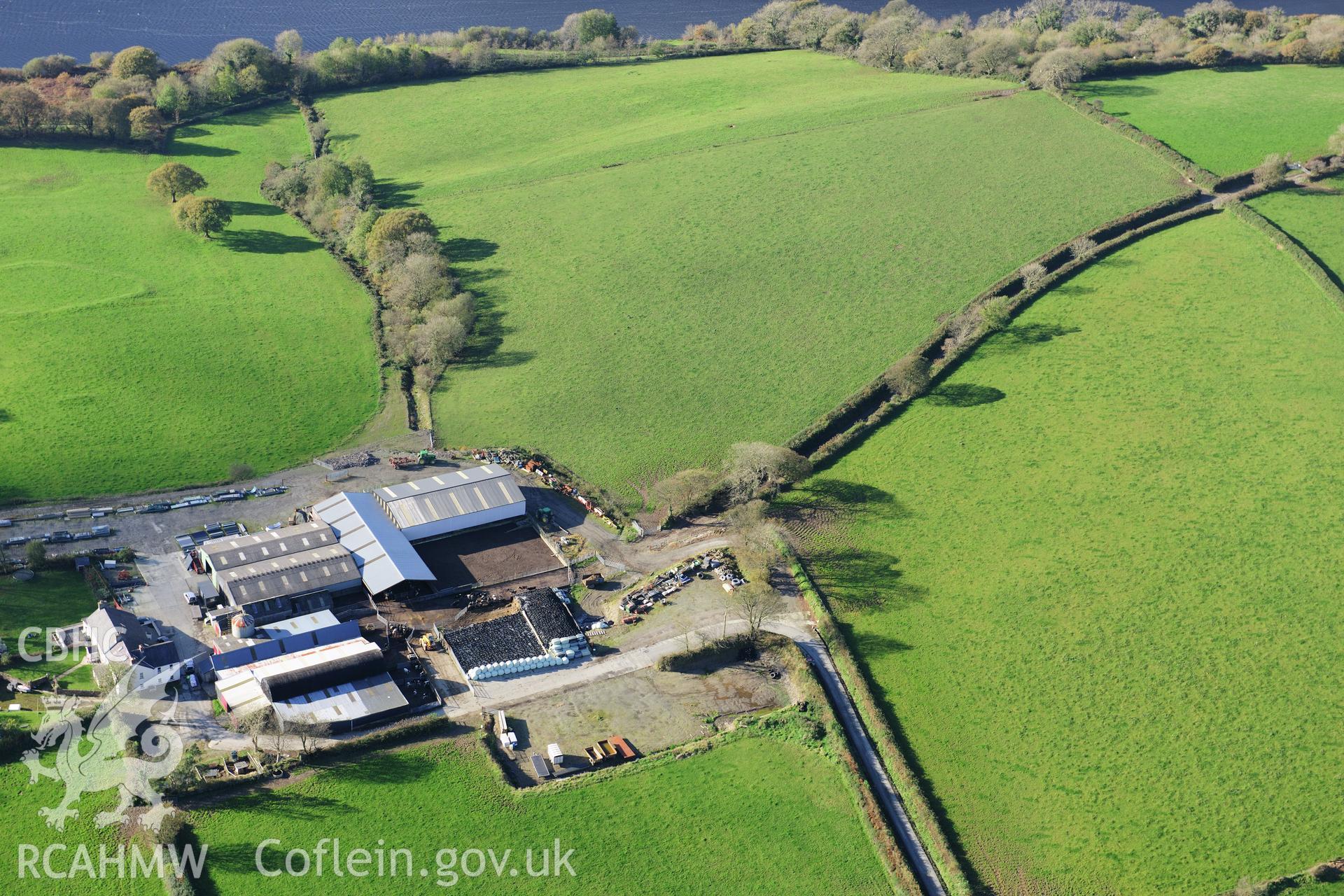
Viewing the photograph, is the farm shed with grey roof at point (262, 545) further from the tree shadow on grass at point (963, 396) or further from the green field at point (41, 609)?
the tree shadow on grass at point (963, 396)

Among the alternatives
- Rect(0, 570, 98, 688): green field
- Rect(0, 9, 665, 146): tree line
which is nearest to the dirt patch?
Rect(0, 570, 98, 688): green field

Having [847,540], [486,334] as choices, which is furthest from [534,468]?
[847,540]

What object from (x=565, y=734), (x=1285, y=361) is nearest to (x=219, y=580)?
(x=565, y=734)

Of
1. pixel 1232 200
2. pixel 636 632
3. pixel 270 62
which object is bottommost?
pixel 636 632

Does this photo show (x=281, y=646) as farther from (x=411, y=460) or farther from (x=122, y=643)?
(x=411, y=460)

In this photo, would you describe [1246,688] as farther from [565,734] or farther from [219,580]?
[219,580]

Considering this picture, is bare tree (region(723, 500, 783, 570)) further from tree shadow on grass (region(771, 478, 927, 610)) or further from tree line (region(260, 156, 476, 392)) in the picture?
tree line (region(260, 156, 476, 392))

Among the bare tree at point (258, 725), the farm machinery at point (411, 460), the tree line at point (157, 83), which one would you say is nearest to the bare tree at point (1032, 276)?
the farm machinery at point (411, 460)
